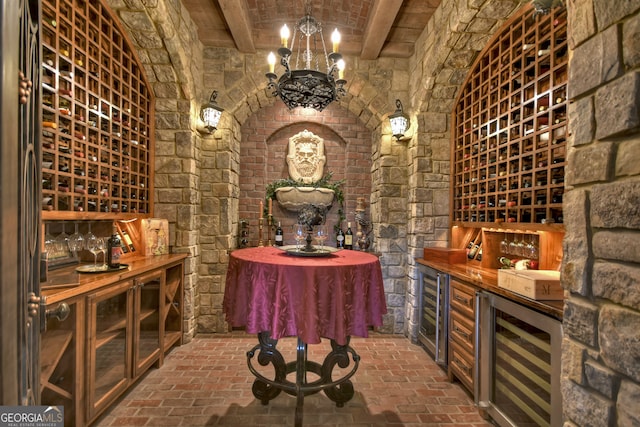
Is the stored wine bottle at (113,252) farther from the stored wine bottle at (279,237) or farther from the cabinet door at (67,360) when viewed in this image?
the stored wine bottle at (279,237)

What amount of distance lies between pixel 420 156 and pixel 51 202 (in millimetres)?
3291

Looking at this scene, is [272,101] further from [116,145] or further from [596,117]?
[596,117]

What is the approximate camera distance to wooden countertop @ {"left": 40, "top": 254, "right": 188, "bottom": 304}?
161 cm

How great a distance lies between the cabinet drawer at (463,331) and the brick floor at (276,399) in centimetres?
41

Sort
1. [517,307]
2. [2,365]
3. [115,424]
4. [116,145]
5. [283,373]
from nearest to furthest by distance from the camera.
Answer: [2,365] → [517,307] → [115,424] → [283,373] → [116,145]

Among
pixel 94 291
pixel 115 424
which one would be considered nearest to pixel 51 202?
pixel 94 291

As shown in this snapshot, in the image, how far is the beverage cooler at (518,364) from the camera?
1581 mm

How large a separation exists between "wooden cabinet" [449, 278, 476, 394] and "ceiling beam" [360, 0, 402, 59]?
2.52 m

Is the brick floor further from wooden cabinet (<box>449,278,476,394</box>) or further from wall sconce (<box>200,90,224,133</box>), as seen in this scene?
wall sconce (<box>200,90,224,133</box>)

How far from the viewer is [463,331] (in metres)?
2.42

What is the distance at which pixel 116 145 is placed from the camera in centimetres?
278

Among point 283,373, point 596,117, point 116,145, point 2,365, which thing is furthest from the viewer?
point 116,145

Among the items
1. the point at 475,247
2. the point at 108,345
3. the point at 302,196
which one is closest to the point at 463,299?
the point at 475,247

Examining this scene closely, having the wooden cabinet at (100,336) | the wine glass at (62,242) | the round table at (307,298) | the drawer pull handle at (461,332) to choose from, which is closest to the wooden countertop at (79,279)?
the wooden cabinet at (100,336)
